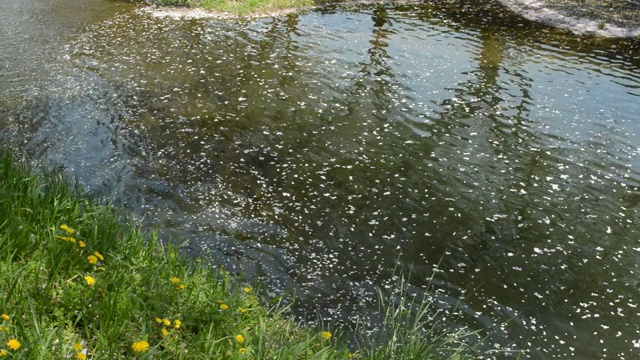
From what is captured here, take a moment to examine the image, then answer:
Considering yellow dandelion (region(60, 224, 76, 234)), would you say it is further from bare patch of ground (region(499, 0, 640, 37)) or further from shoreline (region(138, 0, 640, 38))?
bare patch of ground (region(499, 0, 640, 37))

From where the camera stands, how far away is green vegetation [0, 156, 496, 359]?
13.2 ft

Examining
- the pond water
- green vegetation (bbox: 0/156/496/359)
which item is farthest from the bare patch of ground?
green vegetation (bbox: 0/156/496/359)

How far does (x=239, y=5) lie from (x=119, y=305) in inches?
458

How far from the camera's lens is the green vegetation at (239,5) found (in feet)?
48.0

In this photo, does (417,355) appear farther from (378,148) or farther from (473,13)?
(473,13)

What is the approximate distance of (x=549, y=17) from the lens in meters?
15.0

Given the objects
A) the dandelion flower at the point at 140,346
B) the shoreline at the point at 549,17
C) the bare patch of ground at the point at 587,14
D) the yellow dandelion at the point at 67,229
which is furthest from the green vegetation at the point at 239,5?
the dandelion flower at the point at 140,346

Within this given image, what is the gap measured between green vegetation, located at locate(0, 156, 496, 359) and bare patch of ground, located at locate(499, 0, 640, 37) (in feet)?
37.1

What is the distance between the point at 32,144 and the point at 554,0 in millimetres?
13213

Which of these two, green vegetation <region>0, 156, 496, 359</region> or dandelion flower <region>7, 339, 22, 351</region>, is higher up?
dandelion flower <region>7, 339, 22, 351</region>

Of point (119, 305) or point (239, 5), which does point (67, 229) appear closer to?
point (119, 305)

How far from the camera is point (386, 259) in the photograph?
6355 millimetres

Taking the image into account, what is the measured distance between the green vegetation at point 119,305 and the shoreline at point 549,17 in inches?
369

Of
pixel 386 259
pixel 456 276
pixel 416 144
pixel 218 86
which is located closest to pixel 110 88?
pixel 218 86
